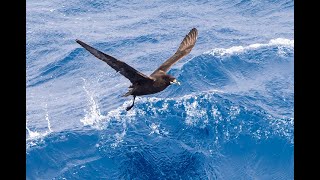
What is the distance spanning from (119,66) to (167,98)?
8.26 m

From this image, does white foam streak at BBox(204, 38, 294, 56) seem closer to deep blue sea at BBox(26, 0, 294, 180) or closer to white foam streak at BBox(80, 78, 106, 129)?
deep blue sea at BBox(26, 0, 294, 180)

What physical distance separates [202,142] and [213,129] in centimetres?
76

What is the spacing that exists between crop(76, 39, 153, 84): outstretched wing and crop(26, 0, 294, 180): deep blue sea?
4367 millimetres

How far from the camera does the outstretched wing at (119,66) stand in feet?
37.8

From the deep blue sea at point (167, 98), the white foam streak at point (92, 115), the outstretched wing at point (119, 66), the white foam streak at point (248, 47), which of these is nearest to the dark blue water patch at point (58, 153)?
the deep blue sea at point (167, 98)

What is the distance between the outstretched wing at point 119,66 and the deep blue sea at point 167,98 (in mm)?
4367

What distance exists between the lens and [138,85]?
12.8 metres

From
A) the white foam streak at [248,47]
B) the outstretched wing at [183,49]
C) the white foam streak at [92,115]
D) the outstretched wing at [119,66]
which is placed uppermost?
the outstretched wing at [119,66]

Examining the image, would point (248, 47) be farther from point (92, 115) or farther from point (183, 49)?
point (183, 49)

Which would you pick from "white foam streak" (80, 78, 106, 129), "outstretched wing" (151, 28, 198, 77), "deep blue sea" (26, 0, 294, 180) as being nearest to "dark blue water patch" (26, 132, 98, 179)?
"deep blue sea" (26, 0, 294, 180)

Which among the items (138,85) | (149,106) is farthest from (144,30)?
(138,85)

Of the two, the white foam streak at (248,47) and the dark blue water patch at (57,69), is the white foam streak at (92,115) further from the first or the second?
the white foam streak at (248,47)

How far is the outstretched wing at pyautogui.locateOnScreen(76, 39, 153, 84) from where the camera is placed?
453 inches
